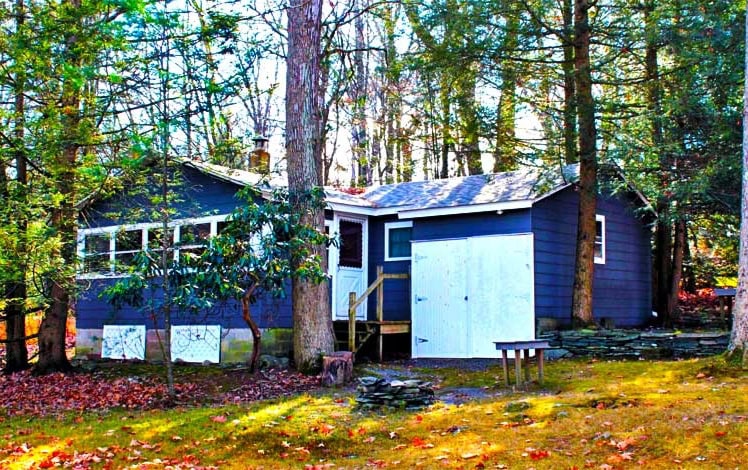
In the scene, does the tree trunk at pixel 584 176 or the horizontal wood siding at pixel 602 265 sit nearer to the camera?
the tree trunk at pixel 584 176

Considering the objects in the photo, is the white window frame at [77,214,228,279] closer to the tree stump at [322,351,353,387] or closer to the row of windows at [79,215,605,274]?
the row of windows at [79,215,605,274]

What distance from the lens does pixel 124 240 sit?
14.6m

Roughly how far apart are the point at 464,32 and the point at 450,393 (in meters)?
6.99

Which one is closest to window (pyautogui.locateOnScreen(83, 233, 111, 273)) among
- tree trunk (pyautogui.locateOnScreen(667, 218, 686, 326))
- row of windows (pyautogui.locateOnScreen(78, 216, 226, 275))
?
row of windows (pyautogui.locateOnScreen(78, 216, 226, 275))

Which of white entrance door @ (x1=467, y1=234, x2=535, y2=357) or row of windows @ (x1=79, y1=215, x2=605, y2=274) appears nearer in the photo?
Result: white entrance door @ (x1=467, y1=234, x2=535, y2=357)

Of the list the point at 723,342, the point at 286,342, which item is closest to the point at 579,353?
the point at 723,342

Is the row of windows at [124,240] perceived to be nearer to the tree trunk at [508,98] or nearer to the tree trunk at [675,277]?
the tree trunk at [508,98]

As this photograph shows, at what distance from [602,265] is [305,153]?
741cm

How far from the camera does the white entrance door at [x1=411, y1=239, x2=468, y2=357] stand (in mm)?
14102

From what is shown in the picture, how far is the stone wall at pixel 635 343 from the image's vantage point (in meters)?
12.0

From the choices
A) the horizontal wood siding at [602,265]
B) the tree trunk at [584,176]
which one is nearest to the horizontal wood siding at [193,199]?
the horizontal wood siding at [602,265]

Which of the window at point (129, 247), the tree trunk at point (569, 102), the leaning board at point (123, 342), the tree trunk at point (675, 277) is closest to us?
the tree trunk at point (569, 102)

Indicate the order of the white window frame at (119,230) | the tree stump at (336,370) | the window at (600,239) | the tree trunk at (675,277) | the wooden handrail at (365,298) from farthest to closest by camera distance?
the tree trunk at (675,277)
the window at (600,239)
the white window frame at (119,230)
the wooden handrail at (365,298)
the tree stump at (336,370)

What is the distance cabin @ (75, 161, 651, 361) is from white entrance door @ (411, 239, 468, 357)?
20 millimetres
